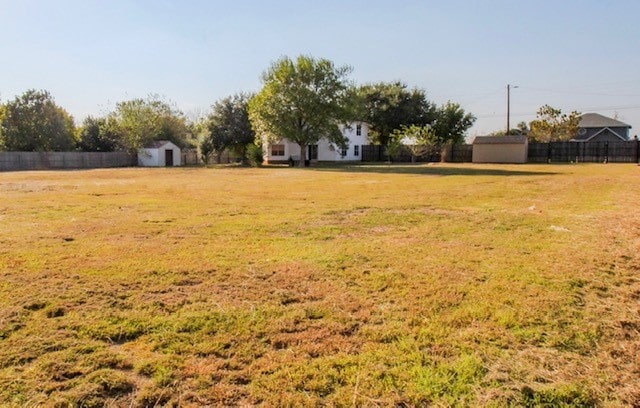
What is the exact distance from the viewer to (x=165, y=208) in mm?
9180

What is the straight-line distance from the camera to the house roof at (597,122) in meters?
53.6

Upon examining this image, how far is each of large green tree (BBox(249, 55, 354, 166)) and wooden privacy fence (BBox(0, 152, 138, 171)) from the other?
13816 millimetres

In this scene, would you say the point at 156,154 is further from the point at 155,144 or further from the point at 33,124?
the point at 33,124

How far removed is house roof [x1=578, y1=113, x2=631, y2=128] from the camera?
53625 millimetres

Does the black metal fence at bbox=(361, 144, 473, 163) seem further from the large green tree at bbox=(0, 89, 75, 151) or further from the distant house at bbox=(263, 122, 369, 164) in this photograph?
the large green tree at bbox=(0, 89, 75, 151)

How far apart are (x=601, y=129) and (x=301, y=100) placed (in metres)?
41.8

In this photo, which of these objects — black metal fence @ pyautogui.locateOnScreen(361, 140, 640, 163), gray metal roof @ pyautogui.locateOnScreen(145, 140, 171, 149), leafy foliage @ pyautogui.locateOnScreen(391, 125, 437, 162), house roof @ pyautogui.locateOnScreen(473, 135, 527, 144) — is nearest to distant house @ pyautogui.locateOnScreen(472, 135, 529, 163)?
house roof @ pyautogui.locateOnScreen(473, 135, 527, 144)

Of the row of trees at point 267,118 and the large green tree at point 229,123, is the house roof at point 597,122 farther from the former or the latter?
the large green tree at point 229,123

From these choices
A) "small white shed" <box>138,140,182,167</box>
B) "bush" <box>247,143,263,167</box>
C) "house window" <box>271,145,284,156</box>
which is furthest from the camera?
"house window" <box>271,145,284,156</box>

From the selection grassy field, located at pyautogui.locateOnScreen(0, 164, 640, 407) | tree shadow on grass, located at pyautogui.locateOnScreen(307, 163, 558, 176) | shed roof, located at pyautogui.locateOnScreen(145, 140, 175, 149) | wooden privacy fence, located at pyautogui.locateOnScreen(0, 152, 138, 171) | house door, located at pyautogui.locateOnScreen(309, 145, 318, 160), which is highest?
shed roof, located at pyautogui.locateOnScreen(145, 140, 175, 149)

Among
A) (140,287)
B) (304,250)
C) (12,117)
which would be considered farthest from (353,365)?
(12,117)

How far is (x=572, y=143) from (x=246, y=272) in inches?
1584

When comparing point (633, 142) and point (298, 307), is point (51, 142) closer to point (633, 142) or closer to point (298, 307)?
point (298, 307)

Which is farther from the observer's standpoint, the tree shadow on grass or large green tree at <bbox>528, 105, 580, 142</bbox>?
large green tree at <bbox>528, 105, 580, 142</bbox>
